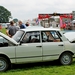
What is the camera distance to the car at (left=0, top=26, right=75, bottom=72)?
732cm

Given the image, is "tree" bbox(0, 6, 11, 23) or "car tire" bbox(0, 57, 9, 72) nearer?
"car tire" bbox(0, 57, 9, 72)

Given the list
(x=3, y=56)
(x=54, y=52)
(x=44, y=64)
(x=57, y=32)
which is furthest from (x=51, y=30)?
(x=3, y=56)

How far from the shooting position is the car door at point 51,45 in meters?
7.76

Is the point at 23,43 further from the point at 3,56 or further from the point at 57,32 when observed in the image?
the point at 57,32

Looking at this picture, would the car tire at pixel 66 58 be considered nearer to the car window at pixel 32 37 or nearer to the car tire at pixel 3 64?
the car window at pixel 32 37

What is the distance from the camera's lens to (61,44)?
7.99m

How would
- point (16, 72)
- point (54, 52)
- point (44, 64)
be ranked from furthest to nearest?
point (44, 64), point (54, 52), point (16, 72)

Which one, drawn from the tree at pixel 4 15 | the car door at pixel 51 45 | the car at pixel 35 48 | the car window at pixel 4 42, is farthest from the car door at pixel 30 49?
the tree at pixel 4 15

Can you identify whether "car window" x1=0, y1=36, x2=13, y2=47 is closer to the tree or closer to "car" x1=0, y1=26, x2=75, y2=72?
"car" x1=0, y1=26, x2=75, y2=72

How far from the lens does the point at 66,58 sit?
8.20m

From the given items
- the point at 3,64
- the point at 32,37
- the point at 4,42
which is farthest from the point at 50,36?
the point at 3,64

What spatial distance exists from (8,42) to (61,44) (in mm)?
1889

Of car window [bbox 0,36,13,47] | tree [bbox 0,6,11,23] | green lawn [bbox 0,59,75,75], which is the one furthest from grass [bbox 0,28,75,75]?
tree [bbox 0,6,11,23]

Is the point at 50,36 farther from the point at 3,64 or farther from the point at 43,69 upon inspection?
the point at 3,64
